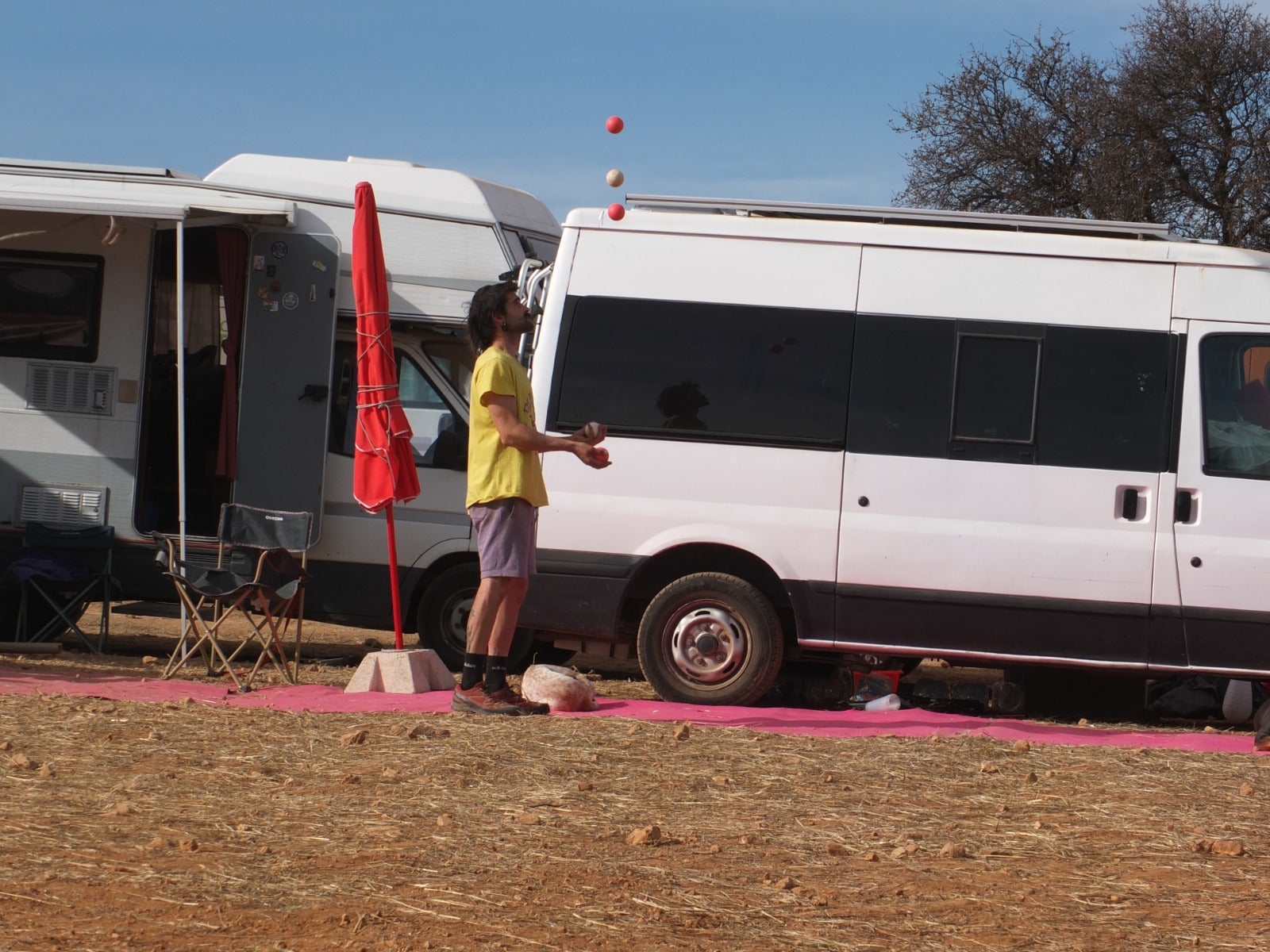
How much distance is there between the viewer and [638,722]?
654cm

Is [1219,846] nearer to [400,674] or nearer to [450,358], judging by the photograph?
[400,674]

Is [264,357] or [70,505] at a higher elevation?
[264,357]

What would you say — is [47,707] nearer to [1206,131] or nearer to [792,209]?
[792,209]

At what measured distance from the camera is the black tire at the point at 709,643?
23.9ft

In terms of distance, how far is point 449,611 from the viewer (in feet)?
30.4

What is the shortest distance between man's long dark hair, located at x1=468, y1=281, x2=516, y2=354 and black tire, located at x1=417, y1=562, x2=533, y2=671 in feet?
9.60

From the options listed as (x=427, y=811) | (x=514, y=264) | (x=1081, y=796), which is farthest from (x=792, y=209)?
(x=427, y=811)

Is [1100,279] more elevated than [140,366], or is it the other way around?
[1100,279]

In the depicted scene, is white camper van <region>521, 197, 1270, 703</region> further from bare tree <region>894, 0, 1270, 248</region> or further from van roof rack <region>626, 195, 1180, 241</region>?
bare tree <region>894, 0, 1270, 248</region>

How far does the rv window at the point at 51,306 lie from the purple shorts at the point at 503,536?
13.5 feet

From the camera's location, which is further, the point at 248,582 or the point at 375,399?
the point at 248,582

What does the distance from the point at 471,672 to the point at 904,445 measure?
2279 millimetres

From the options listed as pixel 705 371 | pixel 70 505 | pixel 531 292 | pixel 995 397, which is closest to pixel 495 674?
pixel 705 371

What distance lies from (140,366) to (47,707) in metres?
3.35
